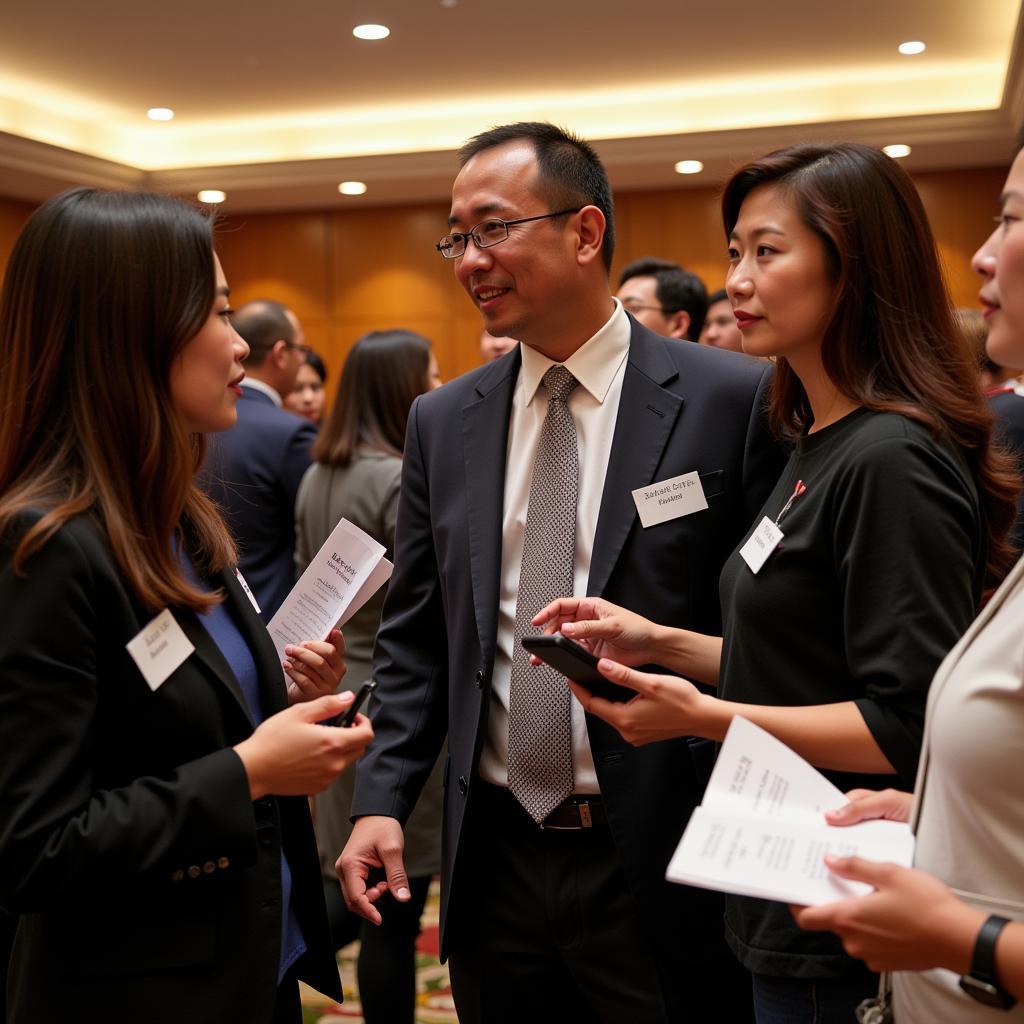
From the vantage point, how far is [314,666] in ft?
6.35

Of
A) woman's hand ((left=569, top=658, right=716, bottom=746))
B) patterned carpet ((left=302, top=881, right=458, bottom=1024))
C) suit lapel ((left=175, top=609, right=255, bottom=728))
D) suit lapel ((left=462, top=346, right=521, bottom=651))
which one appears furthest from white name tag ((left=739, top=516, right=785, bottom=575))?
patterned carpet ((left=302, top=881, right=458, bottom=1024))

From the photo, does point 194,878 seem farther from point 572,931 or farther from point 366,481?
point 366,481

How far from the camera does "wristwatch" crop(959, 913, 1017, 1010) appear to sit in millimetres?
1130

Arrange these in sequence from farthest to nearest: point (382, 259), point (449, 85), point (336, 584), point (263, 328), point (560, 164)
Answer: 1. point (382, 259)
2. point (449, 85)
3. point (263, 328)
4. point (560, 164)
5. point (336, 584)

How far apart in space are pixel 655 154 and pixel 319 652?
730cm

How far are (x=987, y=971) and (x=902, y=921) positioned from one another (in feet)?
0.28

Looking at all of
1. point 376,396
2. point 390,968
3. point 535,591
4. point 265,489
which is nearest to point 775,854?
point 535,591

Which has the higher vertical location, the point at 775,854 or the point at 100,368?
the point at 100,368

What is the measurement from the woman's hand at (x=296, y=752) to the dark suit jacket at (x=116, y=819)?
1.1 inches

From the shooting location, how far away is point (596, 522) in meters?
2.04

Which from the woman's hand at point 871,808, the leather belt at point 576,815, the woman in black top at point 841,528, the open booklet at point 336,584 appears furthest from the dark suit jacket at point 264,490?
the woman's hand at point 871,808

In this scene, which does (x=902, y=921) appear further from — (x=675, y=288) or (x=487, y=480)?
(x=675, y=288)

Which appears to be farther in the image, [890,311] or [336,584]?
[336,584]

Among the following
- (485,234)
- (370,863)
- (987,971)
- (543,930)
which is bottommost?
(543,930)
